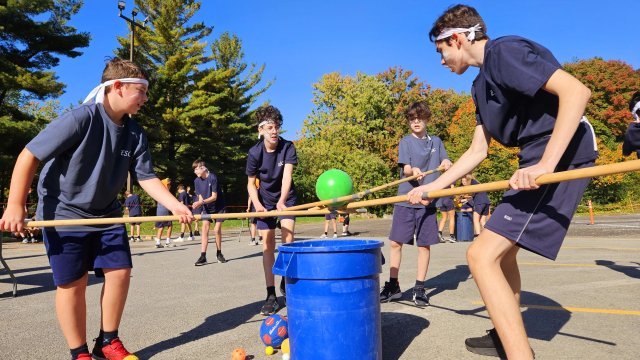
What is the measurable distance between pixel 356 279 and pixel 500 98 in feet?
4.60

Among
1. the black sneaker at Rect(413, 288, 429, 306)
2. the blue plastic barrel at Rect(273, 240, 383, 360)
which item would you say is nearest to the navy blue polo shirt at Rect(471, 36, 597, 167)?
the blue plastic barrel at Rect(273, 240, 383, 360)

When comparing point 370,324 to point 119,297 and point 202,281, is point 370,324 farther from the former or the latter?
point 202,281

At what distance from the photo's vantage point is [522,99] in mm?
2646

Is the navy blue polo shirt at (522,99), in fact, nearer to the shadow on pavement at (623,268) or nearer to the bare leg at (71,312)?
the bare leg at (71,312)

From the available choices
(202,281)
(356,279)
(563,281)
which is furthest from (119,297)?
(563,281)

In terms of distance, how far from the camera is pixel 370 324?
283 cm

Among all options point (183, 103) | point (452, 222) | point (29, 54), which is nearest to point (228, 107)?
point (183, 103)

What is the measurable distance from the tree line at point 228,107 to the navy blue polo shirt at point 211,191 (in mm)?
12756

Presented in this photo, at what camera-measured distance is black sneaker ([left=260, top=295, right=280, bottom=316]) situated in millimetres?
4594

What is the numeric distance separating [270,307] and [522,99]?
3180 millimetres

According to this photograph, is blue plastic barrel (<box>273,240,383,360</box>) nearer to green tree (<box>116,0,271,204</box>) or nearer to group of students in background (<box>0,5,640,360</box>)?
group of students in background (<box>0,5,640,360</box>)

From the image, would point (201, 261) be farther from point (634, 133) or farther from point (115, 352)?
point (634, 133)

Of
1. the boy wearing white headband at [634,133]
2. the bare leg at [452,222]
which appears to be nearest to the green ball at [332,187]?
the boy wearing white headband at [634,133]

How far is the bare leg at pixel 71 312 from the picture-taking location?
10.4ft
